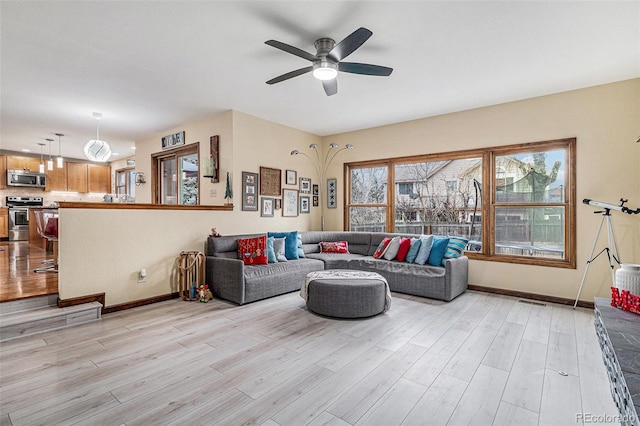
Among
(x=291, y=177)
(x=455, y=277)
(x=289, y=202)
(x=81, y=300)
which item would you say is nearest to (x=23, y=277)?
(x=81, y=300)

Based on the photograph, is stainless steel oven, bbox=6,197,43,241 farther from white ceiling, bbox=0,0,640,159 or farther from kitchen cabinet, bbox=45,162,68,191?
white ceiling, bbox=0,0,640,159

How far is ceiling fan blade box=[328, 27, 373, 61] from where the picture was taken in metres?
2.29

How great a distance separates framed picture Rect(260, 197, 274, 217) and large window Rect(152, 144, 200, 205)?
4.05ft

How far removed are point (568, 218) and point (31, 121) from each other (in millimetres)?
8754

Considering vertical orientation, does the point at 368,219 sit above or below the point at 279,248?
above

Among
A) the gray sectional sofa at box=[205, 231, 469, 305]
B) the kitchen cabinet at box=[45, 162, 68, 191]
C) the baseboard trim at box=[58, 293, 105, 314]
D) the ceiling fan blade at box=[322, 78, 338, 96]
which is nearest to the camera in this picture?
the ceiling fan blade at box=[322, 78, 338, 96]

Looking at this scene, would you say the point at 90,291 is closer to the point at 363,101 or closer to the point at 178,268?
the point at 178,268

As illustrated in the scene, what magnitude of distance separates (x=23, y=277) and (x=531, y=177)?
285 inches

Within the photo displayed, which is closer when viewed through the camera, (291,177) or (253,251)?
(253,251)

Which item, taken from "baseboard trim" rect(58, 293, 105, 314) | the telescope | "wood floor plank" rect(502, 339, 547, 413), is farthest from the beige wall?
"baseboard trim" rect(58, 293, 105, 314)

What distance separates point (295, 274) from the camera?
459cm

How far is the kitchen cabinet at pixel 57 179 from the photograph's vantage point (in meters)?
8.70

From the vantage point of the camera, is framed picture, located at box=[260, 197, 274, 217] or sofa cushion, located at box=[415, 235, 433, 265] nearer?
sofa cushion, located at box=[415, 235, 433, 265]

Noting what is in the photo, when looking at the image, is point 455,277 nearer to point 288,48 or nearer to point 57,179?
point 288,48
